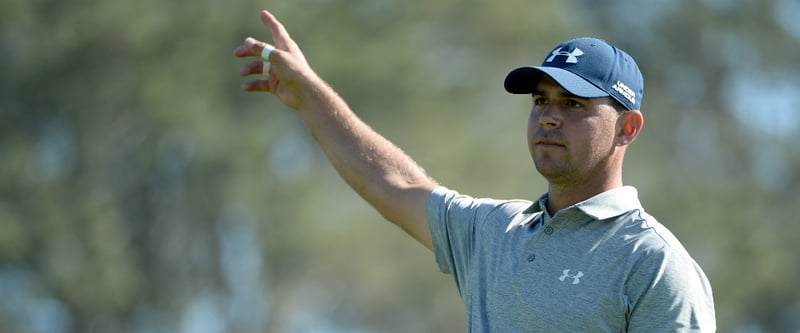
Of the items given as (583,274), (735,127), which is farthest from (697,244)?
(583,274)

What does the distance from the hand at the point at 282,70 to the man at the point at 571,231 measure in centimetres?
58

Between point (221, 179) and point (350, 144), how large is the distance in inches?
795

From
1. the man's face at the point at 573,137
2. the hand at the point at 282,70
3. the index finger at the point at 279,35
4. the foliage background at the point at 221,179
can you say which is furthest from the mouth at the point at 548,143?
the foliage background at the point at 221,179

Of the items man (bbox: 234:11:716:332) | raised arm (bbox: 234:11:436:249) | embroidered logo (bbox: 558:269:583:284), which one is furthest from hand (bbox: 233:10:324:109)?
embroidered logo (bbox: 558:269:583:284)

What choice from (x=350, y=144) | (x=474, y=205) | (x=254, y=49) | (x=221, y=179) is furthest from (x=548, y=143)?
(x=221, y=179)

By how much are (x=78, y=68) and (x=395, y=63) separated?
596cm

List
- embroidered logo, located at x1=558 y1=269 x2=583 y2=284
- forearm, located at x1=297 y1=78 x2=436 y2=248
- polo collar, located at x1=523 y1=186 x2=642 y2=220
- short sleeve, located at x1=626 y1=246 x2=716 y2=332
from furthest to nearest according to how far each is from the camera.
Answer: forearm, located at x1=297 y1=78 x2=436 y2=248 < polo collar, located at x1=523 y1=186 x2=642 y2=220 < embroidered logo, located at x1=558 y1=269 x2=583 y2=284 < short sleeve, located at x1=626 y1=246 x2=716 y2=332

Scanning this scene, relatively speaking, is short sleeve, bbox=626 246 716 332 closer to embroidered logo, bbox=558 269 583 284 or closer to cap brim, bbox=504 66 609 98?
embroidered logo, bbox=558 269 583 284

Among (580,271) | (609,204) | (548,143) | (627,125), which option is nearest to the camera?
(580,271)

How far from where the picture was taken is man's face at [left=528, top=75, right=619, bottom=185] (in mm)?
4703

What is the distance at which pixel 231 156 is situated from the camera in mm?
25328

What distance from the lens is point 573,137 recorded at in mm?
4695

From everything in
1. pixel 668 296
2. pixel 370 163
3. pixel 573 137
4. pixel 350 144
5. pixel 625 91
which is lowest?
pixel 668 296

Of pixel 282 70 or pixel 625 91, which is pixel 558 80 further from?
pixel 282 70
